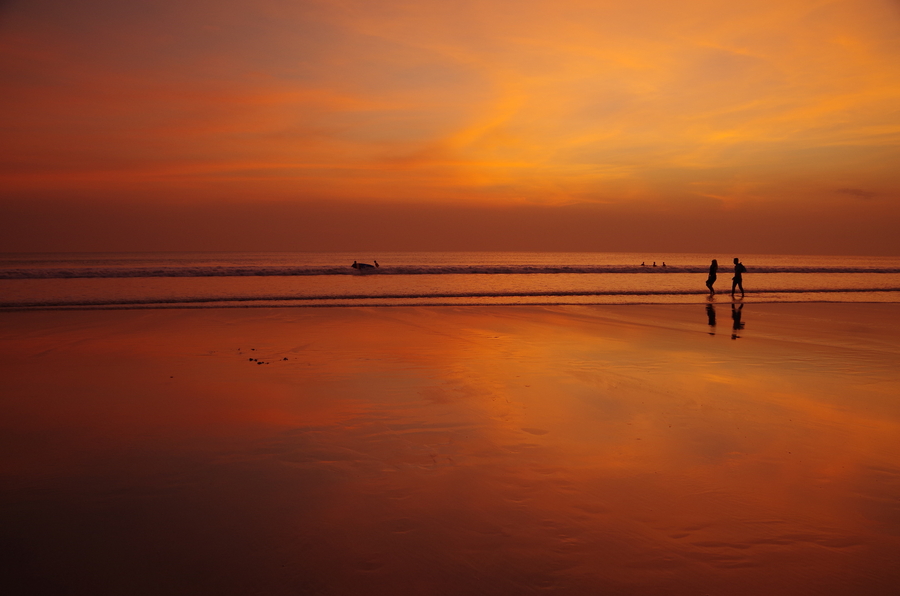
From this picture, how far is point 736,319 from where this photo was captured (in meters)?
16.4

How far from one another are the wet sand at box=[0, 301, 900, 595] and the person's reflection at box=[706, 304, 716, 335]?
12.2ft

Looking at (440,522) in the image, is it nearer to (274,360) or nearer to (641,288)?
(274,360)

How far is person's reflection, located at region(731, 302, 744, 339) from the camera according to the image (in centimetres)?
1337

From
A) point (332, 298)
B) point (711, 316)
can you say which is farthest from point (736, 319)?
point (332, 298)

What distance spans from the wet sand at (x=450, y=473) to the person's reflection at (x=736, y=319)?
3177mm

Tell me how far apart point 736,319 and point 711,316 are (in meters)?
0.91

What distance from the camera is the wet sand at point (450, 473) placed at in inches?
133

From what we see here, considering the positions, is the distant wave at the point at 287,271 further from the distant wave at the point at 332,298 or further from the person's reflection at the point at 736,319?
the person's reflection at the point at 736,319

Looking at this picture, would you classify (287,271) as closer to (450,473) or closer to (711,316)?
(711,316)

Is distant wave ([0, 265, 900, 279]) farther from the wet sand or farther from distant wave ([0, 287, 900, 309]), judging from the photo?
the wet sand

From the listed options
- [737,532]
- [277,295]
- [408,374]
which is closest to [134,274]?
[277,295]

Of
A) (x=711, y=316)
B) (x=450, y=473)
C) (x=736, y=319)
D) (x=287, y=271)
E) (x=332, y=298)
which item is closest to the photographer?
(x=450, y=473)

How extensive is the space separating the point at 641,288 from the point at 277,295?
19429 mm

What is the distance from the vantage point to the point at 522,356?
1030cm
